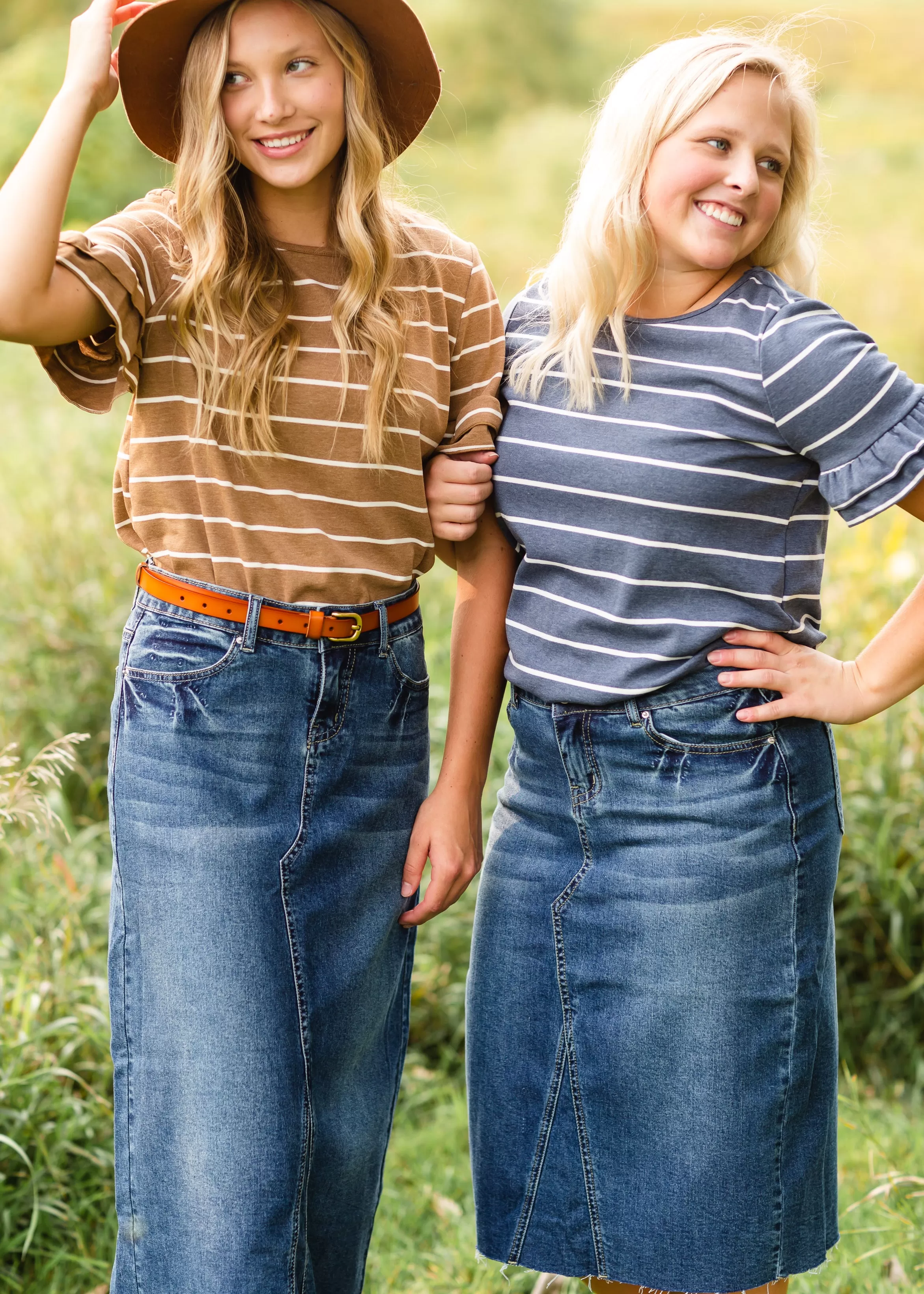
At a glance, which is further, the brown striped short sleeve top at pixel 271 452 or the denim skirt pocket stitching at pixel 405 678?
the denim skirt pocket stitching at pixel 405 678

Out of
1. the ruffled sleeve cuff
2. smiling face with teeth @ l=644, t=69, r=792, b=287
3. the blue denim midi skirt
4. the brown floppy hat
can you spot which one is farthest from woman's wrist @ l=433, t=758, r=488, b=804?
the brown floppy hat

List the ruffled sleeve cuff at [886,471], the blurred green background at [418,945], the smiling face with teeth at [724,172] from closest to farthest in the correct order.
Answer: the ruffled sleeve cuff at [886,471] < the smiling face with teeth at [724,172] < the blurred green background at [418,945]

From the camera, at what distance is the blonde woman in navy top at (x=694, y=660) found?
172cm

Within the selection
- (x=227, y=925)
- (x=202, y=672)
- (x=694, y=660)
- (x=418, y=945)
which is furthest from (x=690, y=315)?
(x=418, y=945)

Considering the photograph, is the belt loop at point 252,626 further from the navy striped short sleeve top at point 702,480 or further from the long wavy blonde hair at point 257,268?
the navy striped short sleeve top at point 702,480

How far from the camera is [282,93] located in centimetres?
167

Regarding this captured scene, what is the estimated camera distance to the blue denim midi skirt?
174 cm

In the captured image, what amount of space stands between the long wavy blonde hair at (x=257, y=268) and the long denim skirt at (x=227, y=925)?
0.28m

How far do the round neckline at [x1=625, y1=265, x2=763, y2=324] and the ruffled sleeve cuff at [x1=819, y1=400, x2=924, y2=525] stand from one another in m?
0.28

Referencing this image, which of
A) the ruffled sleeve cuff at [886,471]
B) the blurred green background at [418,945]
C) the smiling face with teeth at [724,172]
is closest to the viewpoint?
the ruffled sleeve cuff at [886,471]

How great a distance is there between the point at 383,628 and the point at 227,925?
43 cm

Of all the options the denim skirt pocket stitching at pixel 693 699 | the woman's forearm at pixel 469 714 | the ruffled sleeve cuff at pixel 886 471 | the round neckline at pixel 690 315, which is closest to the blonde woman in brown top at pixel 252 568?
the woman's forearm at pixel 469 714

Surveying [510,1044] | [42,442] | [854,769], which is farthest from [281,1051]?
[42,442]

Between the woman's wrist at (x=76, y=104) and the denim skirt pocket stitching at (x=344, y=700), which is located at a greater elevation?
the woman's wrist at (x=76, y=104)
